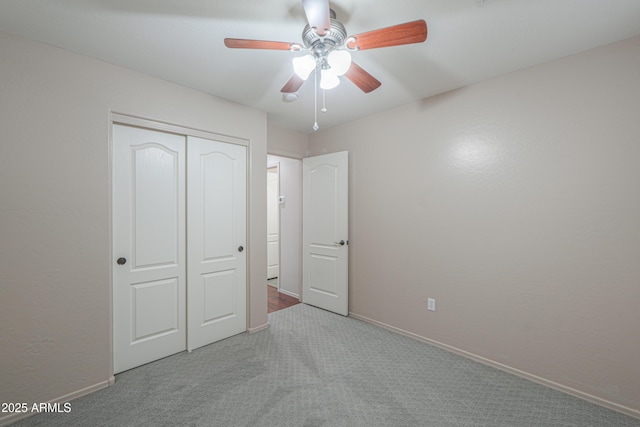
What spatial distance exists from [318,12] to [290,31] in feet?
1.90

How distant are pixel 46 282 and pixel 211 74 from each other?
6.28ft

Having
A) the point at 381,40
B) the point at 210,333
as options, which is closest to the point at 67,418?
the point at 210,333

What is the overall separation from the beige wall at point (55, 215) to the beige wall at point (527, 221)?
2578 millimetres

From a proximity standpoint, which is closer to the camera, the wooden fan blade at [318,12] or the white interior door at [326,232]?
the wooden fan blade at [318,12]

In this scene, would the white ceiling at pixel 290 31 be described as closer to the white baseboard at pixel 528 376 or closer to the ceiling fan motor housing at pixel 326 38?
the ceiling fan motor housing at pixel 326 38

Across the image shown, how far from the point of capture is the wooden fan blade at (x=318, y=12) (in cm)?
124

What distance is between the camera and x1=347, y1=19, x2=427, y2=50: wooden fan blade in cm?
131

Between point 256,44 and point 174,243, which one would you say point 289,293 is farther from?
point 256,44

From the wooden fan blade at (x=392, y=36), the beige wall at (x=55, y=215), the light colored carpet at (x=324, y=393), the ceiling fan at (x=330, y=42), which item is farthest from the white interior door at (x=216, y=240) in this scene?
the wooden fan blade at (x=392, y=36)

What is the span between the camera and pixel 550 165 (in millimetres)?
2148

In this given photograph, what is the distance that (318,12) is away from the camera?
1271 millimetres

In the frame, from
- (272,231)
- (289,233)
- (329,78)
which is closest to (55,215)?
(329,78)

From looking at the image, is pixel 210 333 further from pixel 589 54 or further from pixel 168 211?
pixel 589 54

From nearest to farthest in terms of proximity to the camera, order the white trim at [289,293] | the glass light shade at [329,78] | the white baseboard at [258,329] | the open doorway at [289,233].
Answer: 1. the glass light shade at [329,78]
2. the white baseboard at [258,329]
3. the open doorway at [289,233]
4. the white trim at [289,293]
